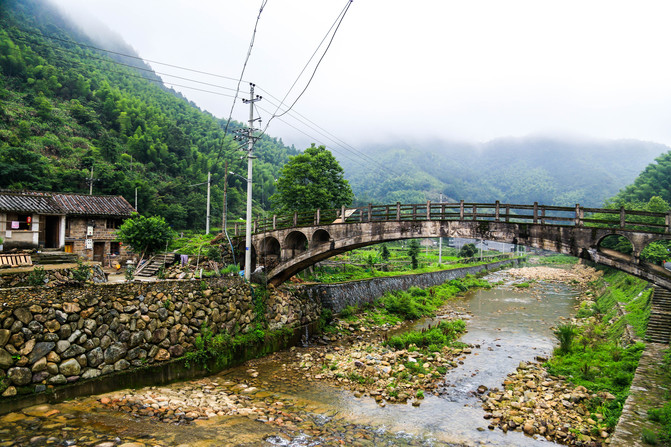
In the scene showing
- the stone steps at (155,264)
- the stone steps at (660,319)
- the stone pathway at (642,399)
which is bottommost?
the stone pathway at (642,399)

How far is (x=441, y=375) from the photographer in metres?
17.5

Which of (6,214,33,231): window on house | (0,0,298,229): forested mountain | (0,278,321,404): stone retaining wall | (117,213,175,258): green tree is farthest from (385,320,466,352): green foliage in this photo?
(6,214,33,231): window on house

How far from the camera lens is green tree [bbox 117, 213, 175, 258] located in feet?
80.5

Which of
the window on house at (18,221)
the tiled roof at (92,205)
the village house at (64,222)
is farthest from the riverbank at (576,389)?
the tiled roof at (92,205)

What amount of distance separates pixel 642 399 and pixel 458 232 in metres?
9.87

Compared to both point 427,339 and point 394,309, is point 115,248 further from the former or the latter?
point 427,339

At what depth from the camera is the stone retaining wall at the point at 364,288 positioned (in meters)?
27.1

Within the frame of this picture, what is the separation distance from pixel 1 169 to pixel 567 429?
56.2 meters

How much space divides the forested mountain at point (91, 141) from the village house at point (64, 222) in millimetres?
13469

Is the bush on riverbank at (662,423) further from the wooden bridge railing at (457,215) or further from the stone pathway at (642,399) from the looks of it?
the wooden bridge railing at (457,215)

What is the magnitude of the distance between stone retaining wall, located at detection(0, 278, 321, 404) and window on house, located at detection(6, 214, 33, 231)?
47.6ft

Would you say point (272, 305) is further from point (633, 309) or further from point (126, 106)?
point (126, 106)

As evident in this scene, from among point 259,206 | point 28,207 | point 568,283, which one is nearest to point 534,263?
point 568,283

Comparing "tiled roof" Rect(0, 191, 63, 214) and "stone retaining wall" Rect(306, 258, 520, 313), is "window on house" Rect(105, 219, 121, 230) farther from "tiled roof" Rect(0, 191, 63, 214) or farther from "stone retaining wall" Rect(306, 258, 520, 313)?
"stone retaining wall" Rect(306, 258, 520, 313)
